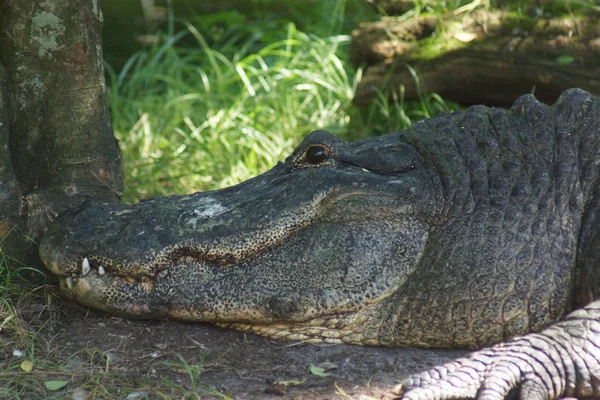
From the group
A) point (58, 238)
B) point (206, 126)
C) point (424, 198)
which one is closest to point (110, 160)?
point (58, 238)

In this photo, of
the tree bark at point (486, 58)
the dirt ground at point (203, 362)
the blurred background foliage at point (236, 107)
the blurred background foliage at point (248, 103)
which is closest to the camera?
the dirt ground at point (203, 362)

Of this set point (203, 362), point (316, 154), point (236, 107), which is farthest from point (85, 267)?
point (236, 107)

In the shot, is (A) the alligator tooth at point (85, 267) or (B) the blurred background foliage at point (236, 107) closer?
(A) the alligator tooth at point (85, 267)

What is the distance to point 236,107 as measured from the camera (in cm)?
672

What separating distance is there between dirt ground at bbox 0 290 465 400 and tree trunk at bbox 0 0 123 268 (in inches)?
21.0

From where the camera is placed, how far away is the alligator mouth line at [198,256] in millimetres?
3553

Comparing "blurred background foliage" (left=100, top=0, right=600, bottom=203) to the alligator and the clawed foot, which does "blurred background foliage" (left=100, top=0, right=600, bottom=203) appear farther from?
the clawed foot

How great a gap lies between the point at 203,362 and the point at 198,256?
460 millimetres

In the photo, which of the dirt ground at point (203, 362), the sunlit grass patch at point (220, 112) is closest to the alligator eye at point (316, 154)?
the dirt ground at point (203, 362)

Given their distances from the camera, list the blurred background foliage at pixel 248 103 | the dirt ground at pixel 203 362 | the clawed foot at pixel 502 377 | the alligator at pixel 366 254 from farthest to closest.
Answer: the blurred background foliage at pixel 248 103 → the alligator at pixel 366 254 → the dirt ground at pixel 203 362 → the clawed foot at pixel 502 377

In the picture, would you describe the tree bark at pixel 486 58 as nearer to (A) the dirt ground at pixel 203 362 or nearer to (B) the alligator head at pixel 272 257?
(B) the alligator head at pixel 272 257

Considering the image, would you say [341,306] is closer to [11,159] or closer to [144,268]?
[144,268]

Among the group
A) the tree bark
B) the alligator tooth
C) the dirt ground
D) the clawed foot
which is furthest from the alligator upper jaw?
the tree bark

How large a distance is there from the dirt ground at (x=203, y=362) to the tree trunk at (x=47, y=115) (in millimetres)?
533
